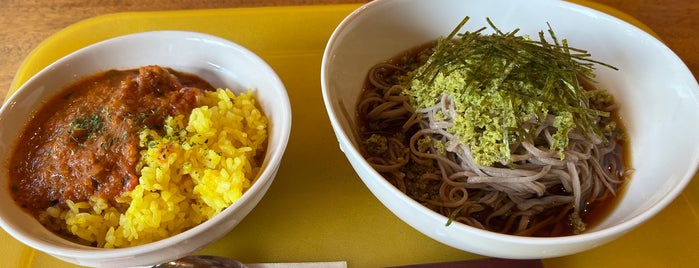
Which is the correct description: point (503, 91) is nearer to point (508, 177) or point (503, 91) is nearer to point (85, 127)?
point (508, 177)

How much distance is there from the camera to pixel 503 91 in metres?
1.50

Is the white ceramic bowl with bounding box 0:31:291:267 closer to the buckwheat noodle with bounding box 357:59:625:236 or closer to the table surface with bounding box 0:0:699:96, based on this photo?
the buckwheat noodle with bounding box 357:59:625:236

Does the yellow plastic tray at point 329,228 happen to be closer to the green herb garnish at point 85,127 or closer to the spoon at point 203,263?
the spoon at point 203,263

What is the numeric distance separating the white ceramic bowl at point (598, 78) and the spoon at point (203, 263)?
1.60ft

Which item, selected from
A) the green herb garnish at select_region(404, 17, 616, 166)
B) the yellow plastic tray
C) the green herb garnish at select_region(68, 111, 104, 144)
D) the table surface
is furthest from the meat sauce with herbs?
the green herb garnish at select_region(404, 17, 616, 166)

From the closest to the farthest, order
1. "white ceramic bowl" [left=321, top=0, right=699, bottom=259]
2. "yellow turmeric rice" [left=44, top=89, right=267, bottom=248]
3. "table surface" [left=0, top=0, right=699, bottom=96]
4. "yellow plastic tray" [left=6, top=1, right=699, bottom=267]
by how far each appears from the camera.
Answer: "white ceramic bowl" [left=321, top=0, right=699, bottom=259]
"yellow turmeric rice" [left=44, top=89, right=267, bottom=248]
"yellow plastic tray" [left=6, top=1, right=699, bottom=267]
"table surface" [left=0, top=0, right=699, bottom=96]

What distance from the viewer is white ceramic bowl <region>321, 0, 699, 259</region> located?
1.30 metres

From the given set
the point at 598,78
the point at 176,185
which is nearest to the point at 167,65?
the point at 176,185

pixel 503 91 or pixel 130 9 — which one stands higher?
pixel 503 91

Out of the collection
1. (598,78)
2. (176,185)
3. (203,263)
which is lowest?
(203,263)

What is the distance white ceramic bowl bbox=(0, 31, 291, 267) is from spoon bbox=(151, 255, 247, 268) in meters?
0.06

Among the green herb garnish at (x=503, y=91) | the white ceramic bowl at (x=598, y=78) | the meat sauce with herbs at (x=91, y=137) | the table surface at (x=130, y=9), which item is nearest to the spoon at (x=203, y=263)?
the meat sauce with herbs at (x=91, y=137)

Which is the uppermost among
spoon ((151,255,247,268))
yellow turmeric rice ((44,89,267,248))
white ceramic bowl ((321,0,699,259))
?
white ceramic bowl ((321,0,699,259))

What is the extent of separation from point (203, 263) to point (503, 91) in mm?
1076
